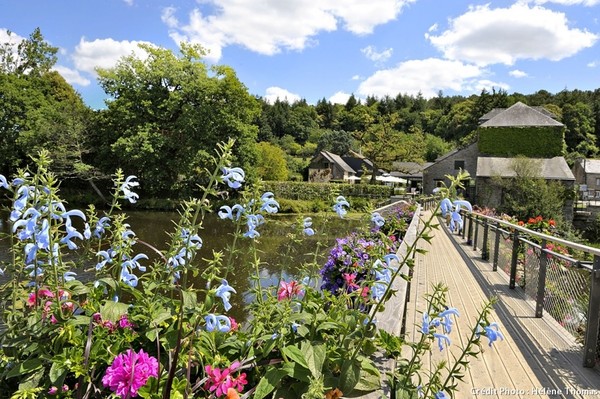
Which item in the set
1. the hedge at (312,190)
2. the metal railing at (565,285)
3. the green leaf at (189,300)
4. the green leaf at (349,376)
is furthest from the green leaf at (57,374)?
the hedge at (312,190)

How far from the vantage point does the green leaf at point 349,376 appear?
4.44ft

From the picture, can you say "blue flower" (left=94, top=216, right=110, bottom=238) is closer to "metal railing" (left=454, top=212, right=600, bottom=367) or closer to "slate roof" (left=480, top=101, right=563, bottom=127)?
"metal railing" (left=454, top=212, right=600, bottom=367)

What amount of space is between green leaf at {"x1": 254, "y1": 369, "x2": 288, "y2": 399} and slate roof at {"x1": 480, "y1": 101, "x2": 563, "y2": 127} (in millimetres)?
36593

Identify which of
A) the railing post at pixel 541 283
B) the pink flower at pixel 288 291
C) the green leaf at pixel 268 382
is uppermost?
the pink flower at pixel 288 291

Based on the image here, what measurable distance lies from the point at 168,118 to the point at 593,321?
28206 mm

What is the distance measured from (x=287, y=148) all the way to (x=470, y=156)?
154ft

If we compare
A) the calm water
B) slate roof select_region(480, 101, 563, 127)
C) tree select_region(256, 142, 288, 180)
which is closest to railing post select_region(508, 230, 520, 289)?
the calm water

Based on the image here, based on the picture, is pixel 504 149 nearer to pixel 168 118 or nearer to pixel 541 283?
pixel 168 118

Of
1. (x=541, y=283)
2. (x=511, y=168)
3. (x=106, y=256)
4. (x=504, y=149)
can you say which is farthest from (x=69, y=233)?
(x=504, y=149)

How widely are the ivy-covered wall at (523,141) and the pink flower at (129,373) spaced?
120 feet

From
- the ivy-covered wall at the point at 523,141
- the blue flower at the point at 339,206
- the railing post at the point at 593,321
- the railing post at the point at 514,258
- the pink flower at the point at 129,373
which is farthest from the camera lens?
the ivy-covered wall at the point at 523,141

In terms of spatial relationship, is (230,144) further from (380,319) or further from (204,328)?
(380,319)

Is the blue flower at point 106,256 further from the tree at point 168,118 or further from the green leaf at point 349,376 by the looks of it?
the tree at point 168,118

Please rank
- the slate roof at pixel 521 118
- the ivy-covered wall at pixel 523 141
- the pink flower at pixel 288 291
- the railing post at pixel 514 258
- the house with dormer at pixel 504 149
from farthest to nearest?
the slate roof at pixel 521 118, the ivy-covered wall at pixel 523 141, the house with dormer at pixel 504 149, the railing post at pixel 514 258, the pink flower at pixel 288 291
